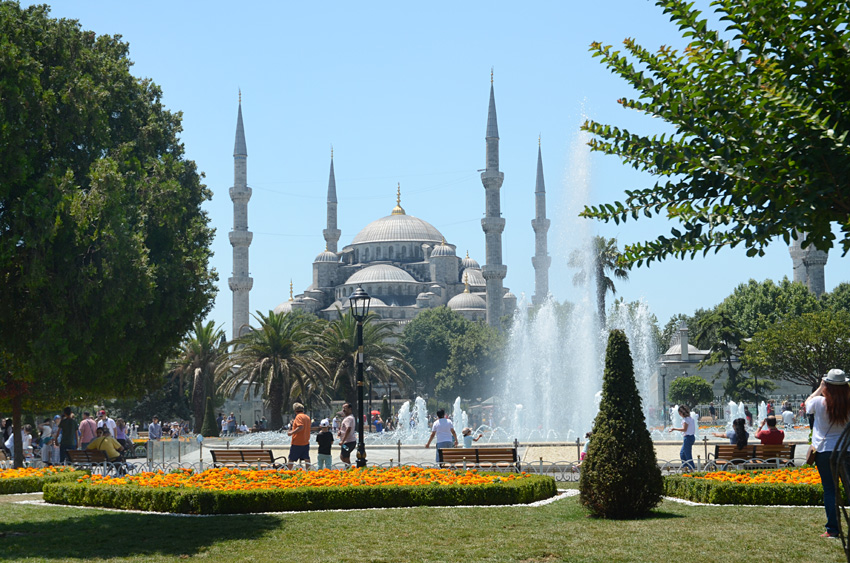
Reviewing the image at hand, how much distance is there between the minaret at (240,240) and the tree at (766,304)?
30110 millimetres

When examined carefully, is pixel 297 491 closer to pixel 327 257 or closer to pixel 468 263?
pixel 327 257

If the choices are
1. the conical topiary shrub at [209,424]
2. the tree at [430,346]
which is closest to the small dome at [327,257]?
the tree at [430,346]

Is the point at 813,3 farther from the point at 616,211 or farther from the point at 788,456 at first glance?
the point at 788,456

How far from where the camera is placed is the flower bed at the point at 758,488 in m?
9.12

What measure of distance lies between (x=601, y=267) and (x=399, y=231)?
203 ft

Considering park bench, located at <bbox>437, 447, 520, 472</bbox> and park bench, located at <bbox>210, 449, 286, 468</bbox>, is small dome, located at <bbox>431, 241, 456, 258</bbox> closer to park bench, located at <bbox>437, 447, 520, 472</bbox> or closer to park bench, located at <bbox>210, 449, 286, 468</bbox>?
park bench, located at <bbox>210, 449, 286, 468</bbox>

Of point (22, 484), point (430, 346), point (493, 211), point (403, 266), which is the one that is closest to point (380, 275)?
point (403, 266)

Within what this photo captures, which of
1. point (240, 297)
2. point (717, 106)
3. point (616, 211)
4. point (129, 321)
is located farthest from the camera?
point (240, 297)

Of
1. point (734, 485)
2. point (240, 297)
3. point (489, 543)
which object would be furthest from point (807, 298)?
point (489, 543)

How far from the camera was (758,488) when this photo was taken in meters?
9.25

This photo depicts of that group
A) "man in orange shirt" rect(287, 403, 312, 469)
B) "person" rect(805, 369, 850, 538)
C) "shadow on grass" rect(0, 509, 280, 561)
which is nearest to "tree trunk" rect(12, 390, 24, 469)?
"man in orange shirt" rect(287, 403, 312, 469)

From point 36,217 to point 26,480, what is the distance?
4511mm

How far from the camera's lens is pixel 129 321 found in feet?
36.0

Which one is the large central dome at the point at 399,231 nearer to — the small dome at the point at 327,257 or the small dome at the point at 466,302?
the small dome at the point at 327,257
